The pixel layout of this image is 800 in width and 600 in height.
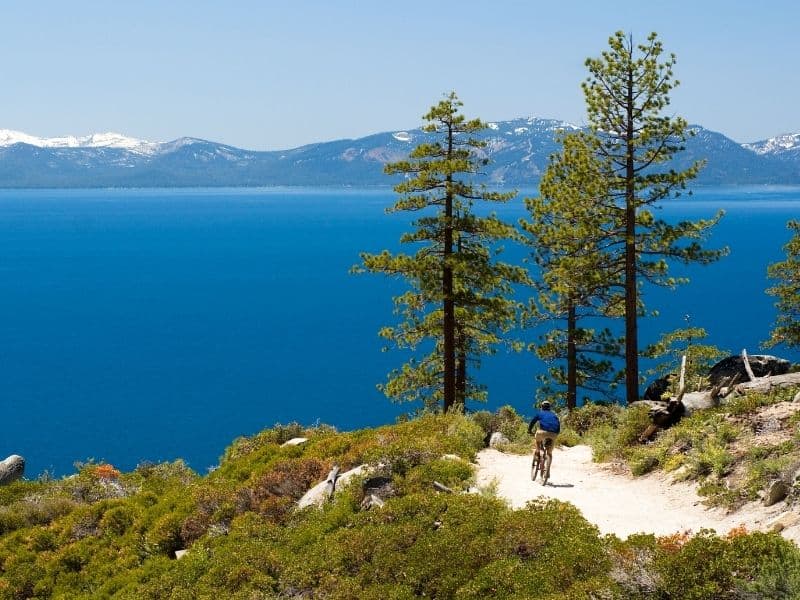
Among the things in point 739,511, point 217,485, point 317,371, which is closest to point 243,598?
point 217,485

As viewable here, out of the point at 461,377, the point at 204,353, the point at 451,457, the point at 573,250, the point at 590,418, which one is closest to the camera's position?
the point at 451,457

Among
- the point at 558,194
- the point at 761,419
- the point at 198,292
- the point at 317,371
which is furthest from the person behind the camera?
the point at 198,292

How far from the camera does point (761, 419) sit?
54.0 ft

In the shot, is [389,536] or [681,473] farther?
[681,473]

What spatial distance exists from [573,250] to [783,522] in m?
16.7

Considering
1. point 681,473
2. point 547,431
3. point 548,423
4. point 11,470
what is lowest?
point 11,470

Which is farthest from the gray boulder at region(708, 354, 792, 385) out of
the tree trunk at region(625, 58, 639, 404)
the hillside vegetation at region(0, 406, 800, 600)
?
the hillside vegetation at region(0, 406, 800, 600)

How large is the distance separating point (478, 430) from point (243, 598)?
9727mm

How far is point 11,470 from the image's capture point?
2762 centimetres

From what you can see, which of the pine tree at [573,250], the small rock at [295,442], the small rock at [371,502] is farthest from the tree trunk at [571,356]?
the small rock at [371,502]

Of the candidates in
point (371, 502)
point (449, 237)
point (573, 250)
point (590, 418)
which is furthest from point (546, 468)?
point (573, 250)

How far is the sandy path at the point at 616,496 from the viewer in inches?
506

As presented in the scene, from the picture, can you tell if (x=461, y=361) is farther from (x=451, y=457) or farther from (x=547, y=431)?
(x=547, y=431)

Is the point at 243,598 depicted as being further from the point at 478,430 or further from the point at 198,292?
the point at 198,292
